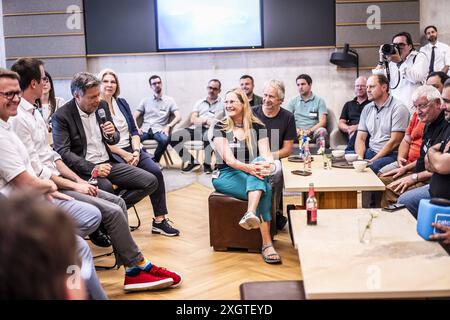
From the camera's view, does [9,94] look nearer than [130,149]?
Yes

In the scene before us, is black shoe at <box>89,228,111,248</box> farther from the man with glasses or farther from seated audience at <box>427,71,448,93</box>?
the man with glasses

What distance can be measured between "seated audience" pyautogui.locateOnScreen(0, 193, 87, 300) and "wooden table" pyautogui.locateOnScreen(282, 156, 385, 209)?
280 cm

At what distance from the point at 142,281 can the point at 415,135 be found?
98.3 inches

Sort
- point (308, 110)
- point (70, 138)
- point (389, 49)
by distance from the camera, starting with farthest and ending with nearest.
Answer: point (308, 110) → point (389, 49) → point (70, 138)

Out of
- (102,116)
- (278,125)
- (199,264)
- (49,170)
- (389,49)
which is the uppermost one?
(389,49)

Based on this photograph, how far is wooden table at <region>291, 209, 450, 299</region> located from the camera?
2.12m

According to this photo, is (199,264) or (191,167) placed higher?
(191,167)

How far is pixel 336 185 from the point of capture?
3887 mm

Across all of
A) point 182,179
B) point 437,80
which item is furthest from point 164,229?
point 437,80

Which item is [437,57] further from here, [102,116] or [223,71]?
[102,116]

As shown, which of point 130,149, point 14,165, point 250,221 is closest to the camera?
point 14,165

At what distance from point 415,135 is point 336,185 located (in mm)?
1267

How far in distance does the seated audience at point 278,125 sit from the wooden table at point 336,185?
0.66 m

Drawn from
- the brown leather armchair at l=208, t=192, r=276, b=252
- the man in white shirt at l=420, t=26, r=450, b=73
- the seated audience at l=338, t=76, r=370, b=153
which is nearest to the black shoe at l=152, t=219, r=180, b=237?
Result: the brown leather armchair at l=208, t=192, r=276, b=252
